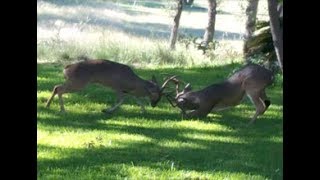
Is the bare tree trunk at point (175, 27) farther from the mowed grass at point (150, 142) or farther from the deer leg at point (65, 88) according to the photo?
the deer leg at point (65, 88)

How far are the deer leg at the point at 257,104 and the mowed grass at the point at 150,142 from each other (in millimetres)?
109

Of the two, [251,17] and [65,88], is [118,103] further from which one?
[251,17]

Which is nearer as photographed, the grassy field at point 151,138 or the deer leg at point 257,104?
the grassy field at point 151,138

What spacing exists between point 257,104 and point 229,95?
345 millimetres

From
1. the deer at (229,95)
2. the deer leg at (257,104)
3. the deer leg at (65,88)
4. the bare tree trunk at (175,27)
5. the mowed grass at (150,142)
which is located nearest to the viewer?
the mowed grass at (150,142)

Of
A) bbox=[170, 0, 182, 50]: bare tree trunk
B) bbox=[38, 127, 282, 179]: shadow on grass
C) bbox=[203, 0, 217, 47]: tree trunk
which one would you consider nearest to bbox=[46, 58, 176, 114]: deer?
bbox=[38, 127, 282, 179]: shadow on grass

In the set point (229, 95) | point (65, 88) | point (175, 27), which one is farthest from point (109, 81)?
point (175, 27)

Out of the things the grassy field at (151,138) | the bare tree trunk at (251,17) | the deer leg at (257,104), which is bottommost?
the grassy field at (151,138)

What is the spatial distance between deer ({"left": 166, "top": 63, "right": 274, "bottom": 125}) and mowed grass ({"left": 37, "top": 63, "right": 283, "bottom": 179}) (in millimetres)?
147

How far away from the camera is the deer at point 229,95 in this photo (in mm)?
7676

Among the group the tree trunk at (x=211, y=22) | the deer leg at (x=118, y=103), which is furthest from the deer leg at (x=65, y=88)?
the tree trunk at (x=211, y=22)

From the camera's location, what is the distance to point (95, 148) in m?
5.94

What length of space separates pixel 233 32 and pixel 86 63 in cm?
1290
